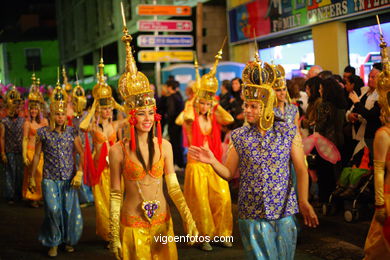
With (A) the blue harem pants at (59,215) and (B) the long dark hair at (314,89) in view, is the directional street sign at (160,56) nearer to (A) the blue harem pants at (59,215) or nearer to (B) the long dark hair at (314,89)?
(B) the long dark hair at (314,89)

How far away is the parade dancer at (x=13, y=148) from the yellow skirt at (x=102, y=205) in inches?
191

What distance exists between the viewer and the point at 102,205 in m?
8.27

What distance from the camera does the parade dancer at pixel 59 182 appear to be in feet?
25.8

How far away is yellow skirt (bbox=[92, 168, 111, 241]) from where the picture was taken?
8.16 m

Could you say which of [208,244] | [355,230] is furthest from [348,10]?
[208,244]

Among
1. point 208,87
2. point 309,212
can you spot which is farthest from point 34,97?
point 309,212

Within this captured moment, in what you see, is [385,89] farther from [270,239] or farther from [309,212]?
[270,239]

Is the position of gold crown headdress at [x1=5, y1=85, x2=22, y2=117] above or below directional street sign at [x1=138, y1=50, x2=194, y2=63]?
below

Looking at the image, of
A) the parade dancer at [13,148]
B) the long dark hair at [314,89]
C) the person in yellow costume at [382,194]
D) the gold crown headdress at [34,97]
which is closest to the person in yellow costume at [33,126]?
the gold crown headdress at [34,97]

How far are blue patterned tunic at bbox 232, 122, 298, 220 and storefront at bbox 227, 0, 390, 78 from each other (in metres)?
7.08

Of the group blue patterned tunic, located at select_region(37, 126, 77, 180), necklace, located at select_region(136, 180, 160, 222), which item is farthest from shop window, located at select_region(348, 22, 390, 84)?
necklace, located at select_region(136, 180, 160, 222)

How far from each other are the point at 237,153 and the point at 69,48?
48658 millimetres

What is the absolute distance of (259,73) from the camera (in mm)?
4980

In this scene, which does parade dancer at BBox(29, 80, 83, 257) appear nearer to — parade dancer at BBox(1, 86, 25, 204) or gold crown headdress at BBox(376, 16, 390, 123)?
gold crown headdress at BBox(376, 16, 390, 123)
